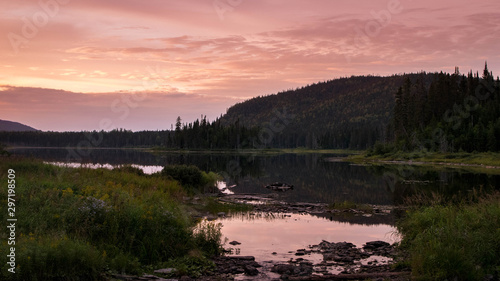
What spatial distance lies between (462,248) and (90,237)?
10.9 meters

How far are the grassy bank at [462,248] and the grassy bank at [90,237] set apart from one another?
663 centimetres

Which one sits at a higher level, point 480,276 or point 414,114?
point 414,114

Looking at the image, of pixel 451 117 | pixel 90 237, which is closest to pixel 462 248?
pixel 90 237

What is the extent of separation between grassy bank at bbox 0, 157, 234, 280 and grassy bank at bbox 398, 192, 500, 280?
6.63 meters

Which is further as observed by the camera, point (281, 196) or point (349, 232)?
point (281, 196)

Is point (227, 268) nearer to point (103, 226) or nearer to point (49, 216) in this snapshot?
point (103, 226)

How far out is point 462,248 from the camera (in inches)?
500

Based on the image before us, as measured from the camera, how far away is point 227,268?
13.9 m

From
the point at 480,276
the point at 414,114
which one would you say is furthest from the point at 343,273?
the point at 414,114

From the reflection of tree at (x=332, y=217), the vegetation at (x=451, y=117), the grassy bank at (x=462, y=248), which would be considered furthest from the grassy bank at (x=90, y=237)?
the vegetation at (x=451, y=117)

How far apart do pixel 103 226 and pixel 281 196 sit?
2450cm

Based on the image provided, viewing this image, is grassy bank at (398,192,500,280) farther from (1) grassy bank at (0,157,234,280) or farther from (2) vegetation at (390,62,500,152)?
(2) vegetation at (390,62,500,152)

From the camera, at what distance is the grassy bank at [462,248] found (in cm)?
1182

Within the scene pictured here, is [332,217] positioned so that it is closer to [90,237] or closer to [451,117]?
[90,237]
